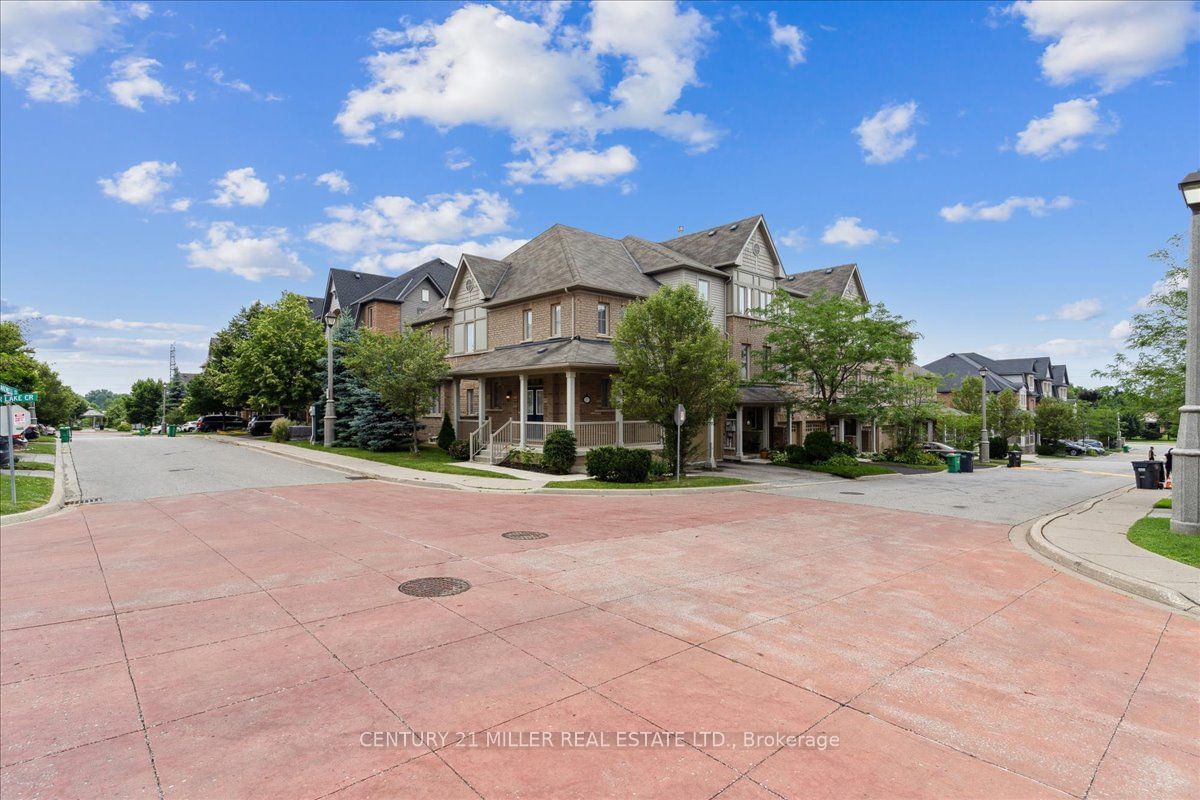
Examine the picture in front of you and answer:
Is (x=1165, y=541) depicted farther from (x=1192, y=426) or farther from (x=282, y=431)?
(x=282, y=431)

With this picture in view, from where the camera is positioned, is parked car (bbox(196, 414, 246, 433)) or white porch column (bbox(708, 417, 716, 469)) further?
parked car (bbox(196, 414, 246, 433))

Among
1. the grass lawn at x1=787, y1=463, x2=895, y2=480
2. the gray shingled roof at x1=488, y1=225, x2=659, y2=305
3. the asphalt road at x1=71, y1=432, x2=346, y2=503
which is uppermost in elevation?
the gray shingled roof at x1=488, y1=225, x2=659, y2=305

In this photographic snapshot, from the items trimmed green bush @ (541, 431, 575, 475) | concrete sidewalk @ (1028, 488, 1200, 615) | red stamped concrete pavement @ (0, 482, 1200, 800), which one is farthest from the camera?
trimmed green bush @ (541, 431, 575, 475)

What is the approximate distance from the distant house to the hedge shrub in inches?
871

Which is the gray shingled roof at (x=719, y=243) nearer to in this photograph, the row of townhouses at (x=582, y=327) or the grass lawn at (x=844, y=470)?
the row of townhouses at (x=582, y=327)

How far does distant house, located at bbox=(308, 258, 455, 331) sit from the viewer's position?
40344mm

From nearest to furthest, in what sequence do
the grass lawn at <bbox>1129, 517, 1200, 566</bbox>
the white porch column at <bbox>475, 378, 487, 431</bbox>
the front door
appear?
the grass lawn at <bbox>1129, 517, 1200, 566</bbox>, the front door, the white porch column at <bbox>475, 378, 487, 431</bbox>

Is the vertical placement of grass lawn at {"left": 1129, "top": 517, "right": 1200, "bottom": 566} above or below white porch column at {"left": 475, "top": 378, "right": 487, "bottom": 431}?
below

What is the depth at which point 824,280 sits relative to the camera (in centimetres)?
3666

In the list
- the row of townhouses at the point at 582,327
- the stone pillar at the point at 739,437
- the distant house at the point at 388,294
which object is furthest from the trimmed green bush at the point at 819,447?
the distant house at the point at 388,294

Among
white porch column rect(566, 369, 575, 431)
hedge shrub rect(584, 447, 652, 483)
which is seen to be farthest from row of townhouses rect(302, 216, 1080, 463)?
hedge shrub rect(584, 447, 652, 483)

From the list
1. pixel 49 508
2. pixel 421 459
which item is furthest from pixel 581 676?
pixel 421 459

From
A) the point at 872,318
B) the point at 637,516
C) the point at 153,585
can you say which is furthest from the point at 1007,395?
the point at 153,585

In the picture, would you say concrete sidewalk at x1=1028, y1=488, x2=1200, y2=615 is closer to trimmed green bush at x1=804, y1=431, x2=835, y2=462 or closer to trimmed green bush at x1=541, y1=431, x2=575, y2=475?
trimmed green bush at x1=804, y1=431, x2=835, y2=462
